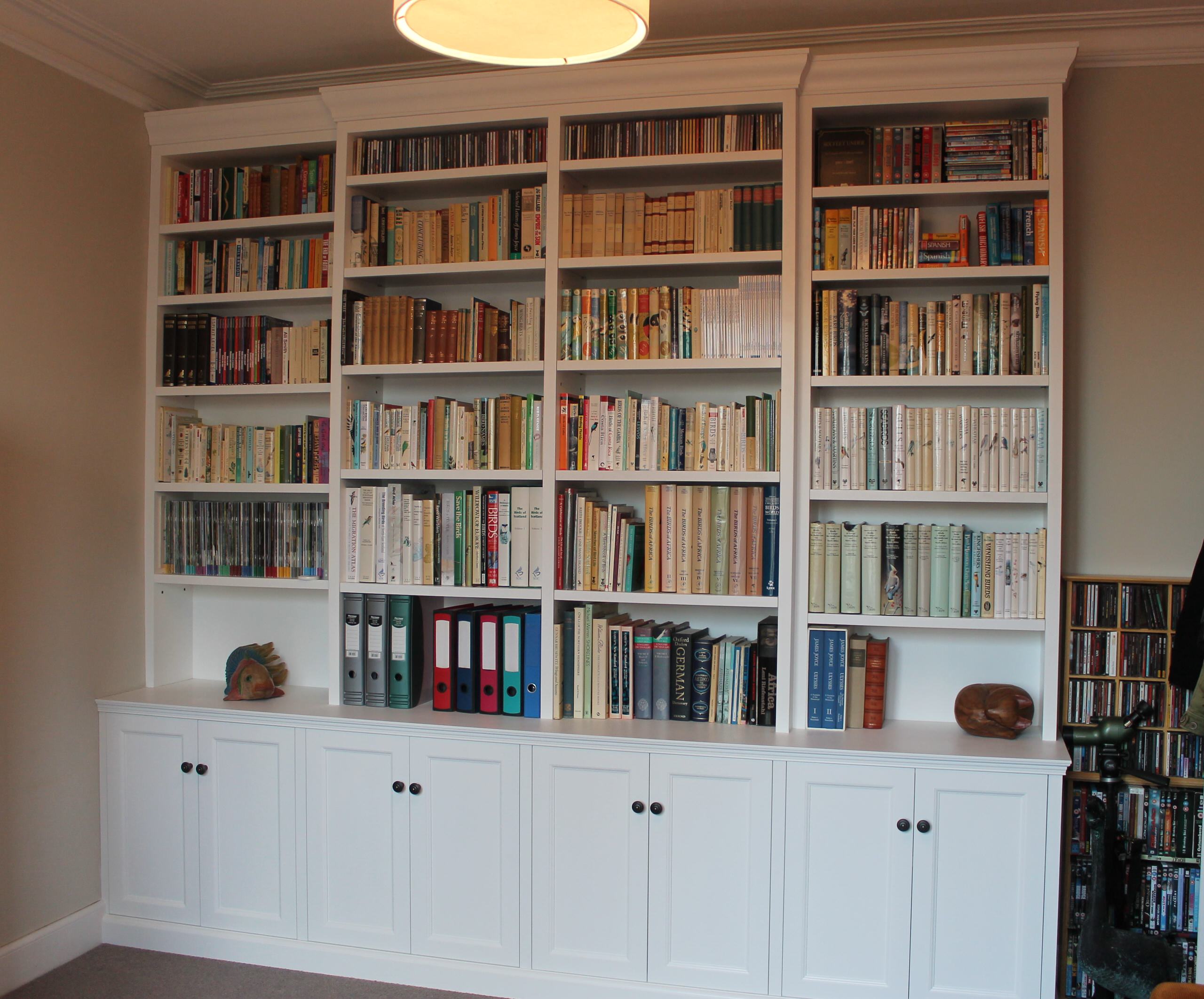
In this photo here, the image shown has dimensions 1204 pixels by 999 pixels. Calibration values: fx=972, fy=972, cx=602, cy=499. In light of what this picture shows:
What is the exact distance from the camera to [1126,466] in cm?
300

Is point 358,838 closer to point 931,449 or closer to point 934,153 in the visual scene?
point 931,449

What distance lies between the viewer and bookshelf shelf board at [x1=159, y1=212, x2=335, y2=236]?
10.7ft

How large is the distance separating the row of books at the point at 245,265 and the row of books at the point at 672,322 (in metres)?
0.94

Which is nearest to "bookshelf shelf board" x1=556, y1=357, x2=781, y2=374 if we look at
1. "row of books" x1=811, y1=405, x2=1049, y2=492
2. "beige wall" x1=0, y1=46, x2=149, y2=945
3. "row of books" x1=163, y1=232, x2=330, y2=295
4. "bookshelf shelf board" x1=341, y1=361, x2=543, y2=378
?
"bookshelf shelf board" x1=341, y1=361, x2=543, y2=378

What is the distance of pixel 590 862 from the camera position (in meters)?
2.86

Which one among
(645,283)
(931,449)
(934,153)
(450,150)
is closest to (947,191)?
(934,153)

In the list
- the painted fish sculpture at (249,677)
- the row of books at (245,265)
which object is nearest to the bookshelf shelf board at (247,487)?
the painted fish sculpture at (249,677)

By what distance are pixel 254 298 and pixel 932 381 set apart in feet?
7.27

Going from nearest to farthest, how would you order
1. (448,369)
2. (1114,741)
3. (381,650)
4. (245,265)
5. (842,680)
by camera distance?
1. (1114,741)
2. (842,680)
3. (448,369)
4. (381,650)
5. (245,265)

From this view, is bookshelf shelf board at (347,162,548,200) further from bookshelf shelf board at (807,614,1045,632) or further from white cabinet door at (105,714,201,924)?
white cabinet door at (105,714,201,924)

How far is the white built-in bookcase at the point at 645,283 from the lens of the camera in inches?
111

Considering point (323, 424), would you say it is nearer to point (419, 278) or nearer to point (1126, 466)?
point (419, 278)

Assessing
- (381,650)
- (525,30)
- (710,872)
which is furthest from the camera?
(381,650)

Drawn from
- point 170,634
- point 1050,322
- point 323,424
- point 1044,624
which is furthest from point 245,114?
point 1044,624
